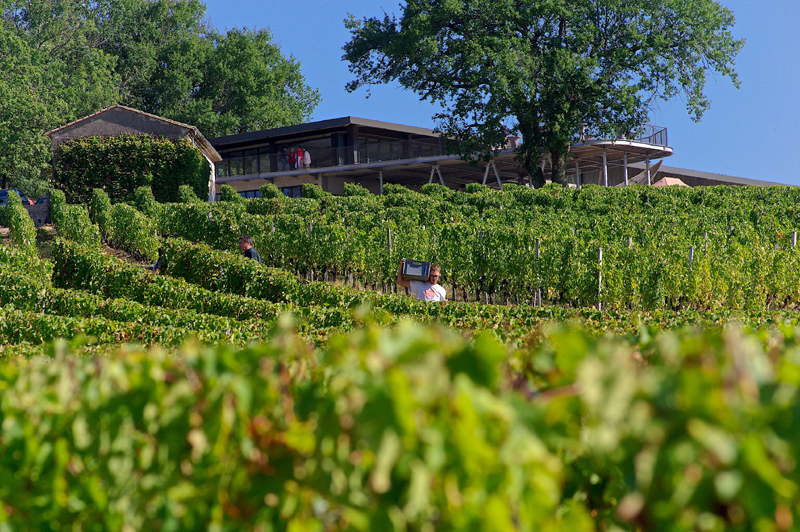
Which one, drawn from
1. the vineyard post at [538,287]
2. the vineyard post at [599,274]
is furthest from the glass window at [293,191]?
the vineyard post at [599,274]

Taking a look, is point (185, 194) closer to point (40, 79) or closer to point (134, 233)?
point (134, 233)

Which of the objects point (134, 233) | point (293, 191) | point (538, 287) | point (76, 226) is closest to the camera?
point (538, 287)

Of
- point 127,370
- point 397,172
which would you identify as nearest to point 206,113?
point 397,172

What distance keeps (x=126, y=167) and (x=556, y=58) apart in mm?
20048

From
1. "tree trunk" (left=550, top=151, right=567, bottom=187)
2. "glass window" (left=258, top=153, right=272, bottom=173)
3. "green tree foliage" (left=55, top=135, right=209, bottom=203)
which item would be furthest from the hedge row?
"tree trunk" (left=550, top=151, right=567, bottom=187)

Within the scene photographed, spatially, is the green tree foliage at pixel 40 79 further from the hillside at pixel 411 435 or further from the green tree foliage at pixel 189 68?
the hillside at pixel 411 435

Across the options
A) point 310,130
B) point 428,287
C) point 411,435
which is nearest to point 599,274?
point 428,287

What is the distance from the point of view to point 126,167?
102ft

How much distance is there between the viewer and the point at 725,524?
1.55 meters

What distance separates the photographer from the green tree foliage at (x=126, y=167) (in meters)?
30.9

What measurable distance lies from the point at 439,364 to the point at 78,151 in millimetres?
33239

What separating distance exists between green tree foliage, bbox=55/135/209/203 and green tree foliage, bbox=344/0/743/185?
37.7ft

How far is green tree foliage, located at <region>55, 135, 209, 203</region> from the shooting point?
30.9 metres

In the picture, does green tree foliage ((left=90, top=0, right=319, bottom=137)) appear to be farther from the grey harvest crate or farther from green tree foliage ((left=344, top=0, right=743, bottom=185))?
the grey harvest crate
